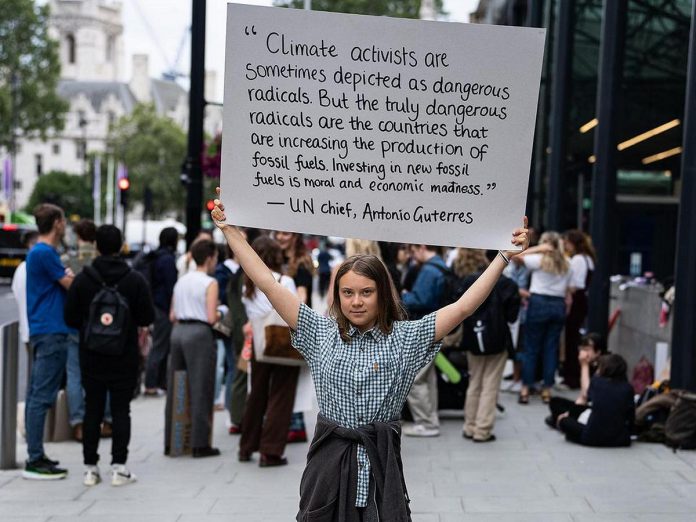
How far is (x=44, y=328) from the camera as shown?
7.80 meters

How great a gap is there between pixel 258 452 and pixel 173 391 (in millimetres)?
879

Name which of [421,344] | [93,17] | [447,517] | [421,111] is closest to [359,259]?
[421,344]

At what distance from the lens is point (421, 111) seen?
4.64m

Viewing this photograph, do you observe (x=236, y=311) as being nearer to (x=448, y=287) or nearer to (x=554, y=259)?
(x=448, y=287)

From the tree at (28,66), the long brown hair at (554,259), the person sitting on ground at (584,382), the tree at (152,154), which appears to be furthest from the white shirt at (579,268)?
the tree at (152,154)

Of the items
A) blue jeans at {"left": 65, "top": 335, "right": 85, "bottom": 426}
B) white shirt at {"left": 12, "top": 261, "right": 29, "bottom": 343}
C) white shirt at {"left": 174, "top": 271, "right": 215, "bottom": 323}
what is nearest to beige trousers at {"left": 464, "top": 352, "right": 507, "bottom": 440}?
white shirt at {"left": 174, "top": 271, "right": 215, "bottom": 323}

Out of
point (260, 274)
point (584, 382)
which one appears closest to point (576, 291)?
point (584, 382)

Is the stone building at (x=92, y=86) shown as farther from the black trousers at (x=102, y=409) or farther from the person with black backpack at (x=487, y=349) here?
the black trousers at (x=102, y=409)

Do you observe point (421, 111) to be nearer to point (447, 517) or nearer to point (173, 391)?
point (447, 517)

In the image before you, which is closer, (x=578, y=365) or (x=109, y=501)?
(x=109, y=501)

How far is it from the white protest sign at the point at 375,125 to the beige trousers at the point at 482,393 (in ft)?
16.2

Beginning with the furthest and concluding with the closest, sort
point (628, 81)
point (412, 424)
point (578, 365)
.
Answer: point (628, 81)
point (578, 365)
point (412, 424)

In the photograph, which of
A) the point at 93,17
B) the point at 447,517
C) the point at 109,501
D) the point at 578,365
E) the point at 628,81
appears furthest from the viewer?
the point at 93,17

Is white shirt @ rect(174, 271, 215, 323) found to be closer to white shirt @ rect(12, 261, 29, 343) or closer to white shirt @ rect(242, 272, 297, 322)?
white shirt @ rect(242, 272, 297, 322)
